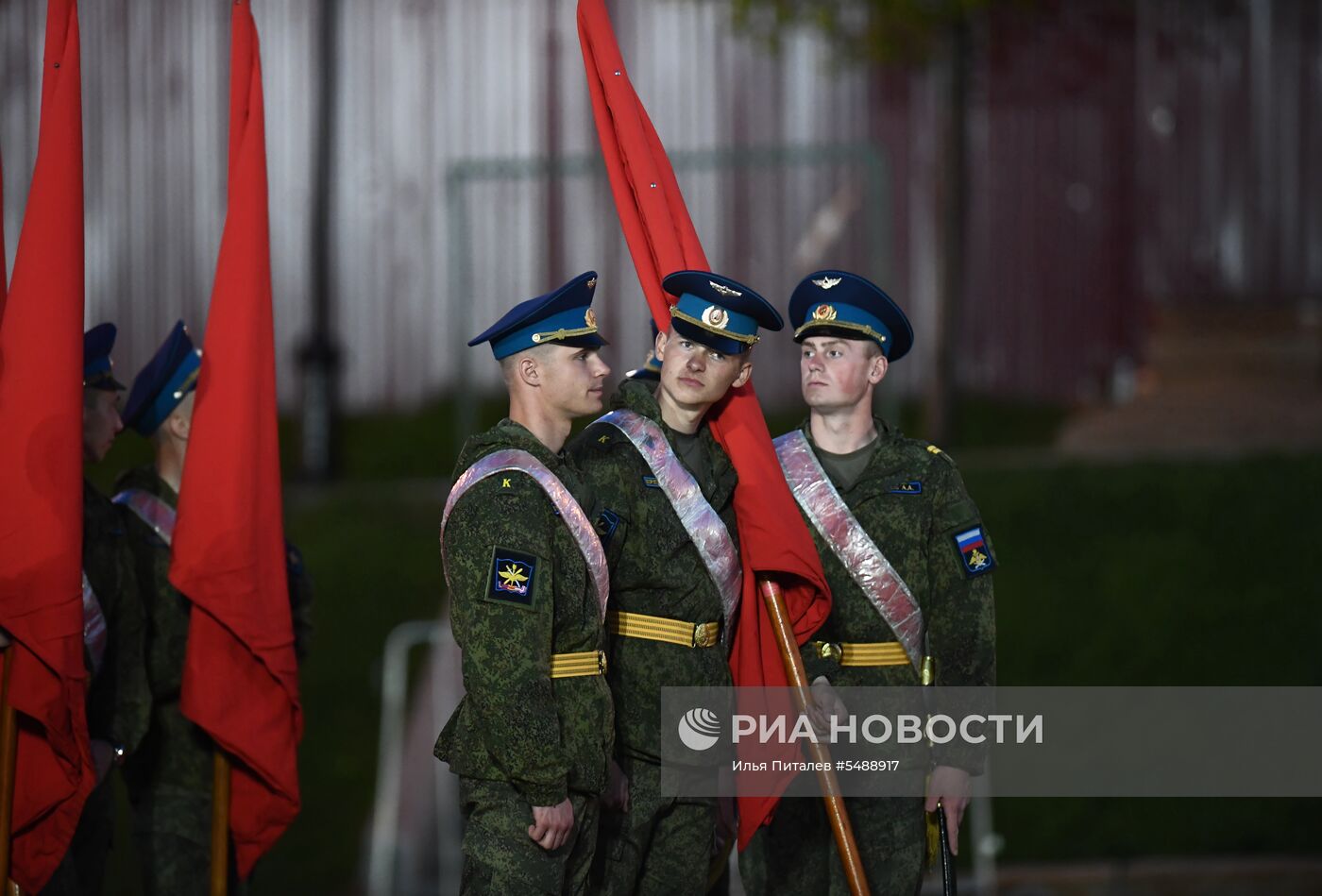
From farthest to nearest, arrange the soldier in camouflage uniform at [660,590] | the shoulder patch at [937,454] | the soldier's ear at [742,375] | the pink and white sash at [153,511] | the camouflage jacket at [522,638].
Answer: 1. the pink and white sash at [153,511]
2. the shoulder patch at [937,454]
3. the soldier's ear at [742,375]
4. the soldier in camouflage uniform at [660,590]
5. the camouflage jacket at [522,638]

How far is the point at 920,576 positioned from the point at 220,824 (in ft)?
6.50

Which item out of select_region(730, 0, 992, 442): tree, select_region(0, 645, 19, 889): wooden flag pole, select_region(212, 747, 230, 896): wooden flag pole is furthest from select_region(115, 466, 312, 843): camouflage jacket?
select_region(730, 0, 992, 442): tree

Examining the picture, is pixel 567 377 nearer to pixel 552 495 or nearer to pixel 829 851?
pixel 552 495

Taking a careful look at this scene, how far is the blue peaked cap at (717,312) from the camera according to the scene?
4.00m

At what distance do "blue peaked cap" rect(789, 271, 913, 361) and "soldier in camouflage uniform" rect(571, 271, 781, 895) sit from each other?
1.20 ft

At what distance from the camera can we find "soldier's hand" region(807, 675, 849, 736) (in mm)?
4195

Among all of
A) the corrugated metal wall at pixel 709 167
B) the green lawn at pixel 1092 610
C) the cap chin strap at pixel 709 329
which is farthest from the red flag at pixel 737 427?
the corrugated metal wall at pixel 709 167

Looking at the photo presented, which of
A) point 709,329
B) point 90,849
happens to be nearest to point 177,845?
point 90,849

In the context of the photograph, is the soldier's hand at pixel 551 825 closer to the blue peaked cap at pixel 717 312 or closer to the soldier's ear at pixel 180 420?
the blue peaked cap at pixel 717 312

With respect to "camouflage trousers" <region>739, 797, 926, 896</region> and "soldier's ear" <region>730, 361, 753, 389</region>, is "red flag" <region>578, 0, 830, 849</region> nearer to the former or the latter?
"soldier's ear" <region>730, 361, 753, 389</region>

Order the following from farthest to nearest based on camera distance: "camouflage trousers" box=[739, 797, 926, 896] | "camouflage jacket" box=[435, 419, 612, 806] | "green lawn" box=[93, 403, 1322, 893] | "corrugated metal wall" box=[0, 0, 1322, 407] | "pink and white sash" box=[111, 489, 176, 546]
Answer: "corrugated metal wall" box=[0, 0, 1322, 407] → "green lawn" box=[93, 403, 1322, 893] → "pink and white sash" box=[111, 489, 176, 546] → "camouflage trousers" box=[739, 797, 926, 896] → "camouflage jacket" box=[435, 419, 612, 806]

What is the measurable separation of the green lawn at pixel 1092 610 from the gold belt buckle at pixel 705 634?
359 cm

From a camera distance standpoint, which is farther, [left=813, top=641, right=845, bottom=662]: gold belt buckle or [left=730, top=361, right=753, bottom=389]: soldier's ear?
[left=813, top=641, right=845, bottom=662]: gold belt buckle

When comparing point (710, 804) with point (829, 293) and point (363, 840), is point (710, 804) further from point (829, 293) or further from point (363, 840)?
point (363, 840)
